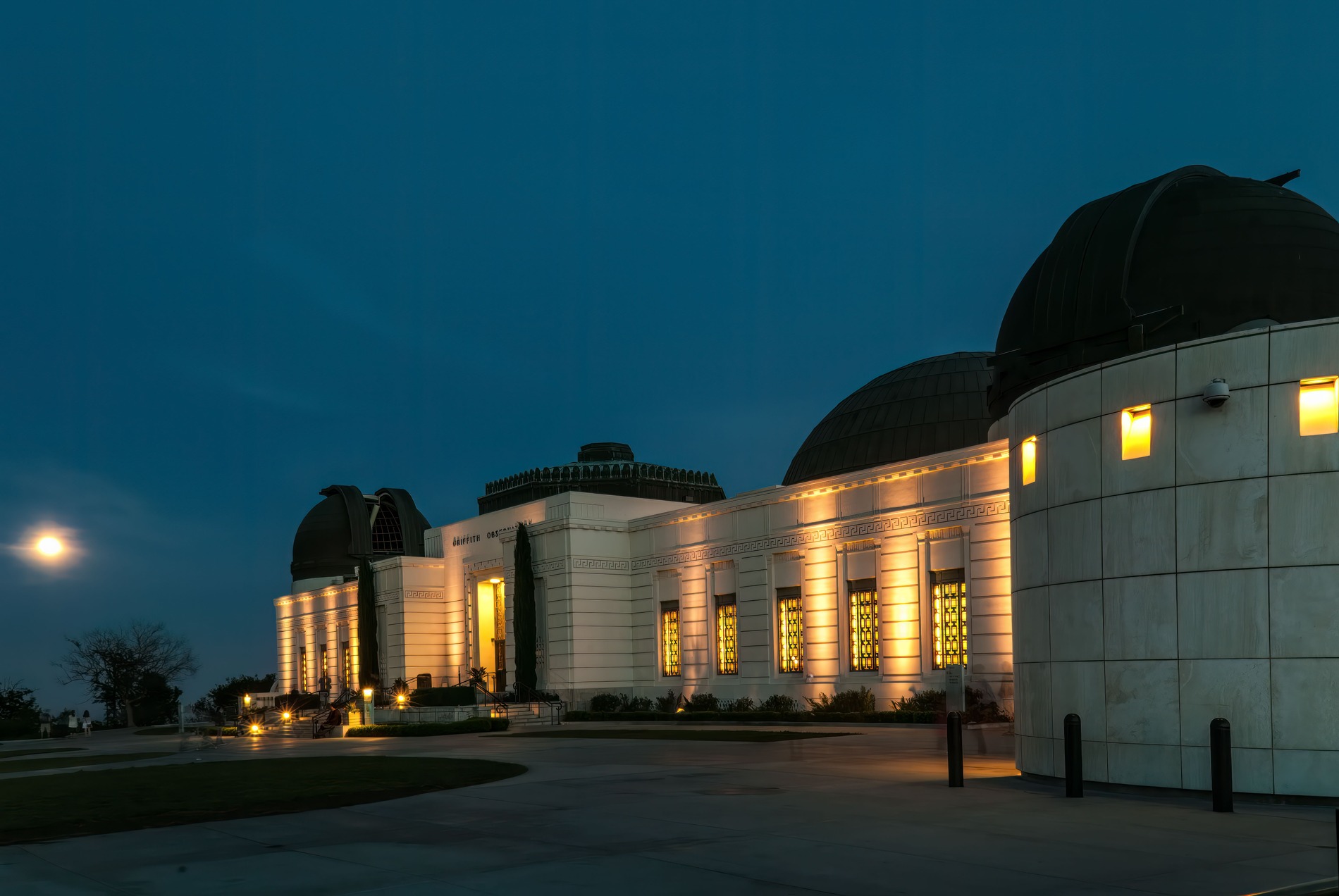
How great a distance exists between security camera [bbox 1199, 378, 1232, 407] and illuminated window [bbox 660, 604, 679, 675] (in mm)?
32782

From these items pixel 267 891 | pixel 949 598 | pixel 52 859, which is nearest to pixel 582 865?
pixel 267 891

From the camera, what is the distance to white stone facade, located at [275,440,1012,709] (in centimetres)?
3297

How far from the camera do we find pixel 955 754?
609 inches

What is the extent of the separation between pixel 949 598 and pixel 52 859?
2682cm

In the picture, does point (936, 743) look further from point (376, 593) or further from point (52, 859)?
point (376, 593)

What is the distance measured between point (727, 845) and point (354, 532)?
6096 cm

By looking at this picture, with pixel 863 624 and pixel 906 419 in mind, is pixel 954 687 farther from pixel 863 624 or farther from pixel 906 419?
pixel 906 419

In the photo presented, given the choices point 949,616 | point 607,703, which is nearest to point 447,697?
point 607,703

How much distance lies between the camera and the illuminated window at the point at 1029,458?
55.5 ft

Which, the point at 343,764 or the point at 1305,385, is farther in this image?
the point at 343,764

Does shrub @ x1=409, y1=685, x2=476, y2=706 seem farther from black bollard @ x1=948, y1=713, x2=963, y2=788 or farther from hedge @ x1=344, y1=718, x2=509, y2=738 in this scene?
black bollard @ x1=948, y1=713, x2=963, y2=788

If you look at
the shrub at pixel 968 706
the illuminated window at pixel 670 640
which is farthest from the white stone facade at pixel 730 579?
the shrub at pixel 968 706

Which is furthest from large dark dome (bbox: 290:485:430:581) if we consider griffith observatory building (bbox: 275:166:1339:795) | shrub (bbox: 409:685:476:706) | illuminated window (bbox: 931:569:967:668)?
illuminated window (bbox: 931:569:967:668)

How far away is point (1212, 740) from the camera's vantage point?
12992mm
